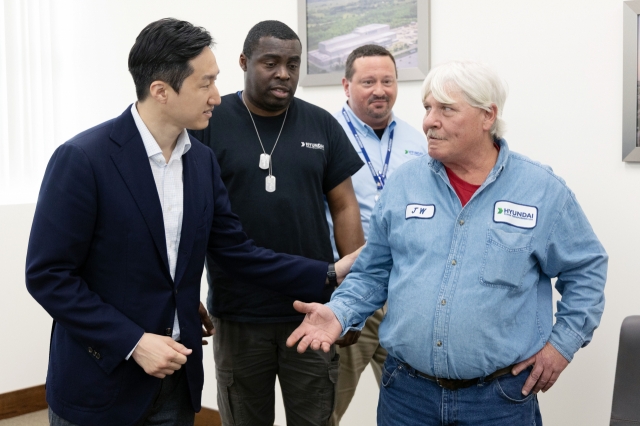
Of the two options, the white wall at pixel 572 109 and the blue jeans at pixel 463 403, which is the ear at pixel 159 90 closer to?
the blue jeans at pixel 463 403

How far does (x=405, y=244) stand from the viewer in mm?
1898

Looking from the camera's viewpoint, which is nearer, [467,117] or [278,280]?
[467,117]

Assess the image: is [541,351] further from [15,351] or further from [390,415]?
[15,351]

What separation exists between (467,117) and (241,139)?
889 millimetres

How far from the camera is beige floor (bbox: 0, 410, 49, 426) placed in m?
4.29

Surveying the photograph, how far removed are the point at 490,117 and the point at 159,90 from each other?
910mm

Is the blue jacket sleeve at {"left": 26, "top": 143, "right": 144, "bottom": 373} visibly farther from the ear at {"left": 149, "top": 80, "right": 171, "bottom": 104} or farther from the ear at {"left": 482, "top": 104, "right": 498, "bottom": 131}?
the ear at {"left": 482, "top": 104, "right": 498, "bottom": 131}

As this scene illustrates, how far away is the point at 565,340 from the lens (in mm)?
1886

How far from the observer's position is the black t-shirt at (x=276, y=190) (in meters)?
2.44

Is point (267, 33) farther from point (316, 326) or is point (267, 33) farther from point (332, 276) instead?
point (316, 326)

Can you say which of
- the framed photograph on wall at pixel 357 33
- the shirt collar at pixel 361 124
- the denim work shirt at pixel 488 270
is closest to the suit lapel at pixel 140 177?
the denim work shirt at pixel 488 270

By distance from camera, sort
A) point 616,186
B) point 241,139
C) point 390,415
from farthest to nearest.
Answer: point 616,186 → point 241,139 → point 390,415

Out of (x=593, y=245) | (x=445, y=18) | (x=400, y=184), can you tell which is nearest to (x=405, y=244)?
(x=400, y=184)

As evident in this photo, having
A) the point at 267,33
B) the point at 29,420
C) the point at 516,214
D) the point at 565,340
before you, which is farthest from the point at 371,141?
the point at 29,420
